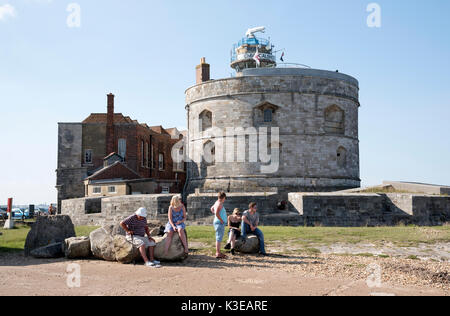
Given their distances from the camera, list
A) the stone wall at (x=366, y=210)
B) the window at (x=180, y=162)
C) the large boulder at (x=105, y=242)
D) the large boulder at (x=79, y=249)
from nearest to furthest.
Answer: the large boulder at (x=105, y=242), the large boulder at (x=79, y=249), the stone wall at (x=366, y=210), the window at (x=180, y=162)

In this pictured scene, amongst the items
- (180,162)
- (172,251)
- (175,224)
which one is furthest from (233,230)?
(180,162)

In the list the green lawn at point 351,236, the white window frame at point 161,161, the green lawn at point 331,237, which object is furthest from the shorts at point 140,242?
the white window frame at point 161,161

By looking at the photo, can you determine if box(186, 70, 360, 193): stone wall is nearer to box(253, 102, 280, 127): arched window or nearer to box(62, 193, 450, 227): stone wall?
box(253, 102, 280, 127): arched window

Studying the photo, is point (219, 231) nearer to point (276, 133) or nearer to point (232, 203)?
point (232, 203)

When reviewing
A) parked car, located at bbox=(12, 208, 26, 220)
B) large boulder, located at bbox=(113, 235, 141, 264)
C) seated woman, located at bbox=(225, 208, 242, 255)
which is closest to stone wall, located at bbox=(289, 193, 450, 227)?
seated woman, located at bbox=(225, 208, 242, 255)

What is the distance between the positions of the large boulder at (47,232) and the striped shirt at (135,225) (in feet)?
9.65

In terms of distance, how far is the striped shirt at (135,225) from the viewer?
30.8ft

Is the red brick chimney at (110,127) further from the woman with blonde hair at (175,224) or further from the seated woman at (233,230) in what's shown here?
the woman with blonde hair at (175,224)

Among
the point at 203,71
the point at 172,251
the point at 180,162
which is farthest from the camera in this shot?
the point at 180,162

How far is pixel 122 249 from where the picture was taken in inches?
368

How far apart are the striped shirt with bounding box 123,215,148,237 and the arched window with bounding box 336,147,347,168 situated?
21356 millimetres

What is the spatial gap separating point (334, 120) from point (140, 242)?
72.4ft

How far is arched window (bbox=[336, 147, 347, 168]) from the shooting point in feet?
94.5
